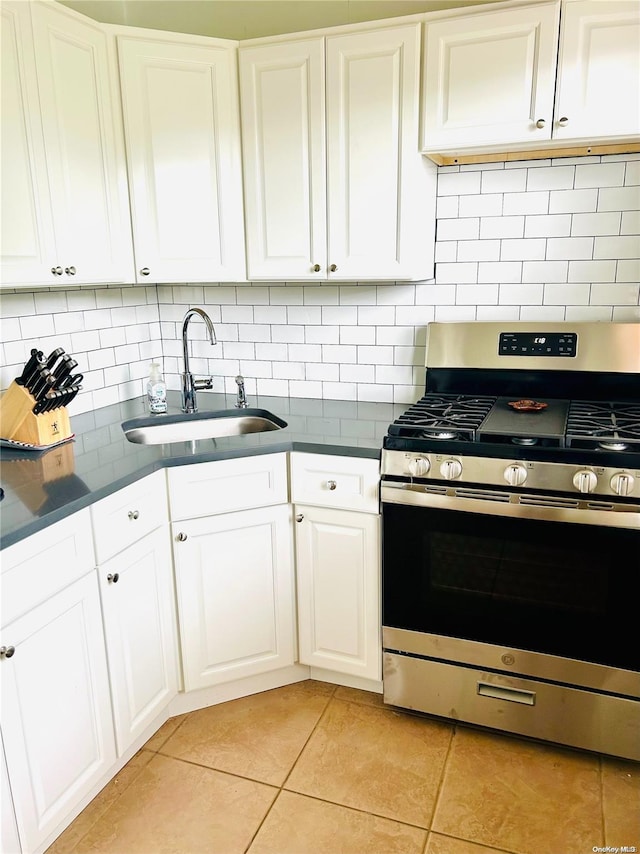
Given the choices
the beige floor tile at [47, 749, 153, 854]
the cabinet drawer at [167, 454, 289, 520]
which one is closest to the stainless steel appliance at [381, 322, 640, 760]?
the cabinet drawer at [167, 454, 289, 520]

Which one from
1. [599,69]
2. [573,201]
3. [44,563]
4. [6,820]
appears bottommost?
[6,820]

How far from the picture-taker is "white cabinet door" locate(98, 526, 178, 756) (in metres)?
1.82

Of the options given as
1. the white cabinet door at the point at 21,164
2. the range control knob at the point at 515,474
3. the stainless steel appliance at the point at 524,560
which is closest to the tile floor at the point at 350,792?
the stainless steel appliance at the point at 524,560

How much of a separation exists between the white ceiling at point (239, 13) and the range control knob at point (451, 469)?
1588 mm

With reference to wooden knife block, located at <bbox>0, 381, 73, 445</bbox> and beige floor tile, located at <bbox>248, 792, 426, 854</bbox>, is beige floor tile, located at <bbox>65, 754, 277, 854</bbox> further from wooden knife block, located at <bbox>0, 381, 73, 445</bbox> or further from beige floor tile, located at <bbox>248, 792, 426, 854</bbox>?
wooden knife block, located at <bbox>0, 381, 73, 445</bbox>

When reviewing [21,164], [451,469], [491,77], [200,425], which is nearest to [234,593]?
[200,425]

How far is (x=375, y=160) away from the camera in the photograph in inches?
85.7

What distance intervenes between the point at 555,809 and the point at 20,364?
2206 millimetres

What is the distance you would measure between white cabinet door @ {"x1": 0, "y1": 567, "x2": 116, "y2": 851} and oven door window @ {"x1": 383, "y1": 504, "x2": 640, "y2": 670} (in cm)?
92

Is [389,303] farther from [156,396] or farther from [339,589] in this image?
[339,589]

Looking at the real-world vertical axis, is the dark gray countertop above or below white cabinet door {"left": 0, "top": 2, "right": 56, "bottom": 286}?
below

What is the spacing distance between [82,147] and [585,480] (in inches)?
74.6

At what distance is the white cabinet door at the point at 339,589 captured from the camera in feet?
6.93

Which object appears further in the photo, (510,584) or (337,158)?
(337,158)
